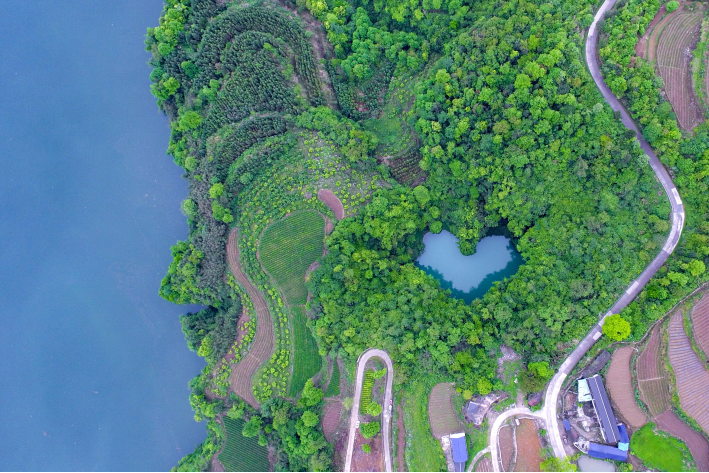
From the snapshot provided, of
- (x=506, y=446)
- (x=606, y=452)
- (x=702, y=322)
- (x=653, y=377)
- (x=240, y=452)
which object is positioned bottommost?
(x=606, y=452)

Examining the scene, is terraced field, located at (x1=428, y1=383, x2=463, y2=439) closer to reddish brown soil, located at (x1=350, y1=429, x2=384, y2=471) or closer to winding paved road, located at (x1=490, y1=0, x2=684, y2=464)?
winding paved road, located at (x1=490, y1=0, x2=684, y2=464)

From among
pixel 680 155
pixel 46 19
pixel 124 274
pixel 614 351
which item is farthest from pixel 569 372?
pixel 46 19

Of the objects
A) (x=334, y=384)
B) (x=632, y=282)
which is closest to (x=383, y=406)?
(x=334, y=384)

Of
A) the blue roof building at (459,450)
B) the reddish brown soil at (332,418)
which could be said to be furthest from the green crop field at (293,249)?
the blue roof building at (459,450)

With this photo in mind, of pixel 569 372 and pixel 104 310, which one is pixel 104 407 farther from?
pixel 569 372

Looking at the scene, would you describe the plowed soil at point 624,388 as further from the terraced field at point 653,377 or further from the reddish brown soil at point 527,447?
the reddish brown soil at point 527,447

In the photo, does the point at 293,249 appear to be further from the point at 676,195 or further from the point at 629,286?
the point at 676,195

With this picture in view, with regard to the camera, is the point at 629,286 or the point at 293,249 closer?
the point at 629,286
